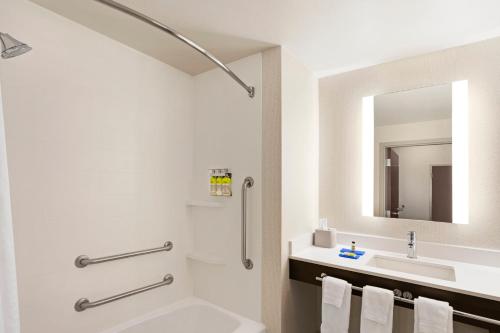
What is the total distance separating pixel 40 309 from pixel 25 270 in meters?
0.23

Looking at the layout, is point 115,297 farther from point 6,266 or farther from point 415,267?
point 415,267

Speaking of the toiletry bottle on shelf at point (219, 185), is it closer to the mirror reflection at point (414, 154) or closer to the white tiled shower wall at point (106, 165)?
the white tiled shower wall at point (106, 165)

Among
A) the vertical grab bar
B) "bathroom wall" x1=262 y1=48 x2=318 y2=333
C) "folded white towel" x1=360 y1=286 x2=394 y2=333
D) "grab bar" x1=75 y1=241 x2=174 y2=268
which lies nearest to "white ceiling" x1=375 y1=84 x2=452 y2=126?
"bathroom wall" x1=262 y1=48 x2=318 y2=333

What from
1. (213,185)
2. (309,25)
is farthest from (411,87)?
(213,185)

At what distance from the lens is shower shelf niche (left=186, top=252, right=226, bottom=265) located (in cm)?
209

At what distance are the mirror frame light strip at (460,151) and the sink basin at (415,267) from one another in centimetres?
35

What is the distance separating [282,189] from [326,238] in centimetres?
61

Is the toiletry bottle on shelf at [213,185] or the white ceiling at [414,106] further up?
the white ceiling at [414,106]

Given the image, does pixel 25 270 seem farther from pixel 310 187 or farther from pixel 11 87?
pixel 310 187

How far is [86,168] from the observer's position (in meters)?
1.65

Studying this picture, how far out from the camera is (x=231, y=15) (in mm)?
1523

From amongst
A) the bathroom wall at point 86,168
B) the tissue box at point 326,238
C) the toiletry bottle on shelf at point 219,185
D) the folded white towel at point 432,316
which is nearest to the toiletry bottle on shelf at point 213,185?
the toiletry bottle on shelf at point 219,185

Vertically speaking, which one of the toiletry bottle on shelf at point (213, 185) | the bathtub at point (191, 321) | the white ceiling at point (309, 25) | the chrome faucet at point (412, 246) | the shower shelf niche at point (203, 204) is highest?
the white ceiling at point (309, 25)

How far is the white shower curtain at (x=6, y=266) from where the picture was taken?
0.68 metres
